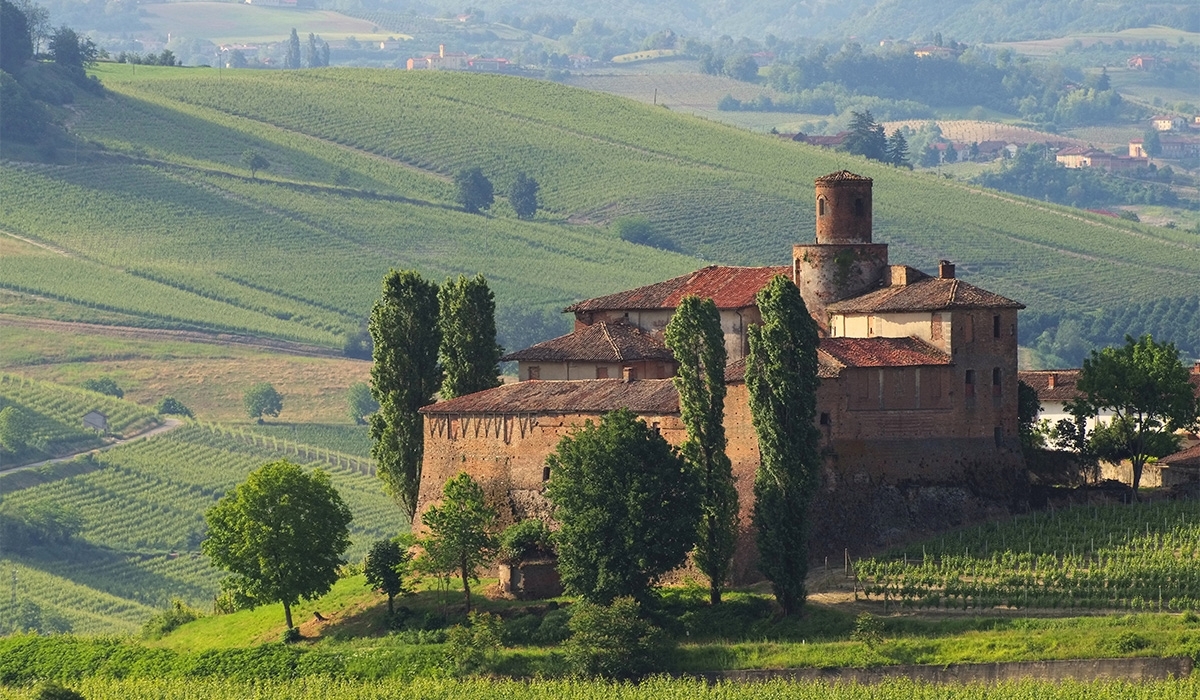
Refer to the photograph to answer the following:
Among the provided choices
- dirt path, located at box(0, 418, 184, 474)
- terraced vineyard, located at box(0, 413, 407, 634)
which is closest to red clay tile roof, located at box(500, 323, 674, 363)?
terraced vineyard, located at box(0, 413, 407, 634)

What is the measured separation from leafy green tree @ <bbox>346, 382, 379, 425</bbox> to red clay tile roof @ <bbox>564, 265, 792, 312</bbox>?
79.4 metres

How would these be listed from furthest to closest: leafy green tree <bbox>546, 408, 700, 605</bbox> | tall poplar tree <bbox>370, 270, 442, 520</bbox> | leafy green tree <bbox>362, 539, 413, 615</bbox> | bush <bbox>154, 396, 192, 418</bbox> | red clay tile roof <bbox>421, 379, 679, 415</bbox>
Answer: bush <bbox>154, 396, 192, 418</bbox>, tall poplar tree <bbox>370, 270, 442, 520</bbox>, red clay tile roof <bbox>421, 379, 679, 415</bbox>, leafy green tree <bbox>362, 539, 413, 615</bbox>, leafy green tree <bbox>546, 408, 700, 605</bbox>

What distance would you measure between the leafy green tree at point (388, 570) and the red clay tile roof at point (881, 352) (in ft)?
47.7

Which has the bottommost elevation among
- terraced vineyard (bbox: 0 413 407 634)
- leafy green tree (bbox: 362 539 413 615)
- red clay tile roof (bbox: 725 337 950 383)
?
terraced vineyard (bbox: 0 413 407 634)

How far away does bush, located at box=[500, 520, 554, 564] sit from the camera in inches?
2889

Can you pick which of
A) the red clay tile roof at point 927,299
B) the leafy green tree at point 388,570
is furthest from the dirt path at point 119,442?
the red clay tile roof at point 927,299

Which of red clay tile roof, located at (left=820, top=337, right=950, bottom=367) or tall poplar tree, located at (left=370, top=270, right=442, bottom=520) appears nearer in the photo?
red clay tile roof, located at (left=820, top=337, right=950, bottom=367)

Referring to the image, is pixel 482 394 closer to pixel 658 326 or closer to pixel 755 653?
pixel 658 326

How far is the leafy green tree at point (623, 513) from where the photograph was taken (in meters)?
68.1

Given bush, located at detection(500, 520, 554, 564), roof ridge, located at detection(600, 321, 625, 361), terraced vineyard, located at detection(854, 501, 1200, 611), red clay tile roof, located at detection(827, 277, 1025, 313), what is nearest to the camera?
terraced vineyard, located at detection(854, 501, 1200, 611)

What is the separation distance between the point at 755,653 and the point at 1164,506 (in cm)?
1683

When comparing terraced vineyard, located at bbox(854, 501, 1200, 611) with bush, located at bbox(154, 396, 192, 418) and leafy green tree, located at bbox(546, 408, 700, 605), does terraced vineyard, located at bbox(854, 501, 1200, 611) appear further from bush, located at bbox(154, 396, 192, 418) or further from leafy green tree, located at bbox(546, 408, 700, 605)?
bush, located at bbox(154, 396, 192, 418)

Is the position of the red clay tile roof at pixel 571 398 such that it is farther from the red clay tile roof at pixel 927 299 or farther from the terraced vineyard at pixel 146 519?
the terraced vineyard at pixel 146 519

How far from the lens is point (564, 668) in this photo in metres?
66.2
